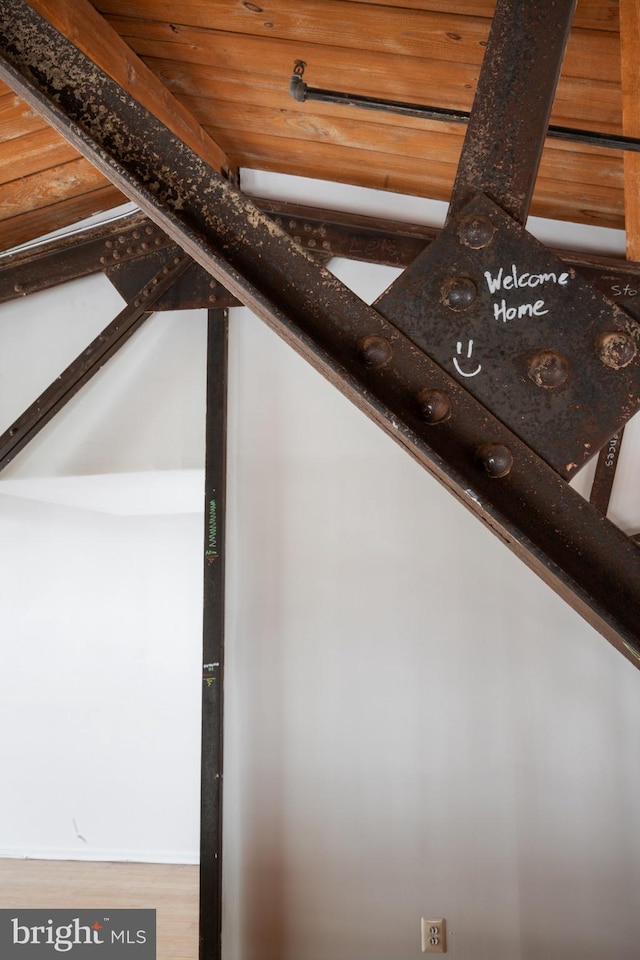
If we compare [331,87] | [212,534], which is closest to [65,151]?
[331,87]

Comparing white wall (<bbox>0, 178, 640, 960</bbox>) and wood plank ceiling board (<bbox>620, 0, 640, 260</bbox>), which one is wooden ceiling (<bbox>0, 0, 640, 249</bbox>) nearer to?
wood plank ceiling board (<bbox>620, 0, 640, 260</bbox>)

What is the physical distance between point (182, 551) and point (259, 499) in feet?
3.32

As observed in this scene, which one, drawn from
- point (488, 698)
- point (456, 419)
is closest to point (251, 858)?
point (488, 698)

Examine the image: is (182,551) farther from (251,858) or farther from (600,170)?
(600,170)

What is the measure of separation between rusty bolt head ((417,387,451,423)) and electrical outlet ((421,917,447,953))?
2913mm

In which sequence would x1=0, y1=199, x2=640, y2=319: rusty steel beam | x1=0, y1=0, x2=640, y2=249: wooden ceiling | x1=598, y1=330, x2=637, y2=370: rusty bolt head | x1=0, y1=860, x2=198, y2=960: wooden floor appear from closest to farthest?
x1=598, y1=330, x2=637, y2=370: rusty bolt head → x1=0, y1=0, x2=640, y2=249: wooden ceiling → x1=0, y1=199, x2=640, y2=319: rusty steel beam → x1=0, y1=860, x2=198, y2=960: wooden floor

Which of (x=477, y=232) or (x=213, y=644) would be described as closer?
(x=477, y=232)

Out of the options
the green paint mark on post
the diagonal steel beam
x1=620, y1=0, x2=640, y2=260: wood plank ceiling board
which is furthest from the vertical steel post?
x1=620, y1=0, x2=640, y2=260: wood plank ceiling board

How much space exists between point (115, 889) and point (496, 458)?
374 cm

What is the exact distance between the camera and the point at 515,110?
900 mm

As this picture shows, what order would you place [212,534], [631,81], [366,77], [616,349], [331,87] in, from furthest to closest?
[212,534], [331,87], [366,77], [631,81], [616,349]

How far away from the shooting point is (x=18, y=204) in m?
3.37

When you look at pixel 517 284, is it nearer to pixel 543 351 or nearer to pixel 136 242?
pixel 543 351

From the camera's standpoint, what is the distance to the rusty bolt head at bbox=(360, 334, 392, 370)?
34.3 inches
